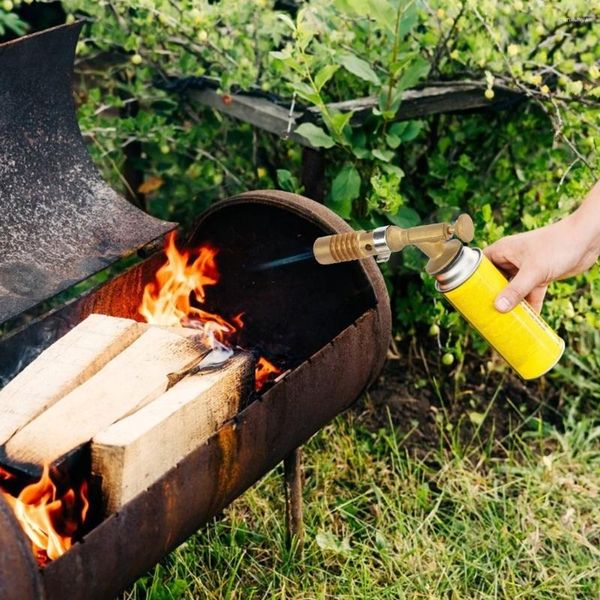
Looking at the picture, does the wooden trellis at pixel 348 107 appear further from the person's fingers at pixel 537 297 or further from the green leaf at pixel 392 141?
the person's fingers at pixel 537 297

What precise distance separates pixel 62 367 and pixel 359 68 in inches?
52.2

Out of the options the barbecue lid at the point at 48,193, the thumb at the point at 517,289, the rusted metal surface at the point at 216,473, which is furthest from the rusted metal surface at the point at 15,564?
the thumb at the point at 517,289

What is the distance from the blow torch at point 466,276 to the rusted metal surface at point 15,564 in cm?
92

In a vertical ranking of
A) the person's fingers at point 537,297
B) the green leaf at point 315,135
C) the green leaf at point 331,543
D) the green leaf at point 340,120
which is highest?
the green leaf at point 340,120

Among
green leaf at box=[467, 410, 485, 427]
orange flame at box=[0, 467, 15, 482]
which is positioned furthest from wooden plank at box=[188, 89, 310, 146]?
orange flame at box=[0, 467, 15, 482]

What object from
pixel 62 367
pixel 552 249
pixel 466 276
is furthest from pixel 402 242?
pixel 62 367

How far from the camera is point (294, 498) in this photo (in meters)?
2.61

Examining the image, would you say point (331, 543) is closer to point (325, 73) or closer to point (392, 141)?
point (392, 141)

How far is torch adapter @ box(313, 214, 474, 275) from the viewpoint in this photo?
6.59 ft

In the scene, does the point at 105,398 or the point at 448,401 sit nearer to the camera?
the point at 105,398

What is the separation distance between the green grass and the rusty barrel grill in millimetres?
564

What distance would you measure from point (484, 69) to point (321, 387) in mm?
1440

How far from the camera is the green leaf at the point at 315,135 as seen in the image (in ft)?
9.33

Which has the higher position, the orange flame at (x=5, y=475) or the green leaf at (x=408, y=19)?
the green leaf at (x=408, y=19)
